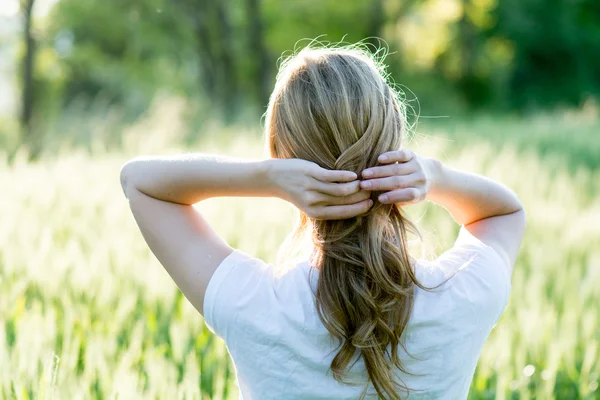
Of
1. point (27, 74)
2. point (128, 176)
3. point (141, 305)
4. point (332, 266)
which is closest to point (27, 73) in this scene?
point (27, 74)

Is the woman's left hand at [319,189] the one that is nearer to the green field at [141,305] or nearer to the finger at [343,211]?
the finger at [343,211]

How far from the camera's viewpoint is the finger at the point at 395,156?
1413mm

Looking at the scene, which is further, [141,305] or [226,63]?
[226,63]

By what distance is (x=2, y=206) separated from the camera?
3.69m

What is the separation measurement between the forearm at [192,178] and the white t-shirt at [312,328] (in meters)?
0.18

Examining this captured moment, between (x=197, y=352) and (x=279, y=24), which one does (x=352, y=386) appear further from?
(x=279, y=24)

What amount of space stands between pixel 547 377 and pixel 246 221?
81.7 inches

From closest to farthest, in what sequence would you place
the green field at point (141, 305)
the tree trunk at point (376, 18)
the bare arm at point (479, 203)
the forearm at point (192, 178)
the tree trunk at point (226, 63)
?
the forearm at point (192, 178)
the bare arm at point (479, 203)
the green field at point (141, 305)
the tree trunk at point (226, 63)
the tree trunk at point (376, 18)

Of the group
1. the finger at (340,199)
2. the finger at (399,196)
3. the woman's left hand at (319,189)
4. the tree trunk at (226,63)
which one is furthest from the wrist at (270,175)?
the tree trunk at (226,63)

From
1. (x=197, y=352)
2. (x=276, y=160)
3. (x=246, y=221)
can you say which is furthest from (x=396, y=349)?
(x=246, y=221)

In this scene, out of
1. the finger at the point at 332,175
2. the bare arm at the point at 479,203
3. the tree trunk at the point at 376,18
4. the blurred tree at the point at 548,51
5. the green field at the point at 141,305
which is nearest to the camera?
the finger at the point at 332,175

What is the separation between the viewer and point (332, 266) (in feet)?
4.74

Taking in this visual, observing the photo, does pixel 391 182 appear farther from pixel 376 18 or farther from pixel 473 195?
pixel 376 18

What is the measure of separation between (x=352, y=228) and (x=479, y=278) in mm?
298
